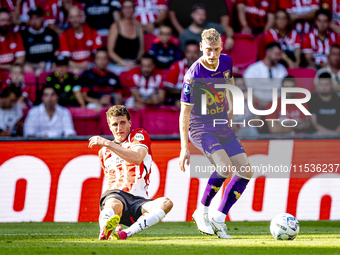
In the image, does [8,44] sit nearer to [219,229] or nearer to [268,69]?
[268,69]

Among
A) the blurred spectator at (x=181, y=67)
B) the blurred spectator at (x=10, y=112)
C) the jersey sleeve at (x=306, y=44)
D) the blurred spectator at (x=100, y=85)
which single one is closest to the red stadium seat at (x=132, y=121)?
the blurred spectator at (x=100, y=85)

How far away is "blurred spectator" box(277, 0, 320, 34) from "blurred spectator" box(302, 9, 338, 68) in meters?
0.22

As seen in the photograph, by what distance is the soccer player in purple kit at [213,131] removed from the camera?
522 cm

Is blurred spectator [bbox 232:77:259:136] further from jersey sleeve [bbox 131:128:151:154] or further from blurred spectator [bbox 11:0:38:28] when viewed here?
blurred spectator [bbox 11:0:38:28]

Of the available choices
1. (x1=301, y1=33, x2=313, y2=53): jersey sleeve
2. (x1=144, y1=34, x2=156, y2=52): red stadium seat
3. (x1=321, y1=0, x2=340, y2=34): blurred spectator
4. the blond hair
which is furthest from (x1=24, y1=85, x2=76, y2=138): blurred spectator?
(x1=321, y1=0, x2=340, y2=34): blurred spectator

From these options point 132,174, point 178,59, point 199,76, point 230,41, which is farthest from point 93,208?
point 230,41

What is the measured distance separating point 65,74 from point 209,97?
4.29 metres

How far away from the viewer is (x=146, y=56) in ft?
31.7

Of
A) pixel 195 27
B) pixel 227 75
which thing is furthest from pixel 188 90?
pixel 195 27

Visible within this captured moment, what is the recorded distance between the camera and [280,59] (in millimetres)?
10117

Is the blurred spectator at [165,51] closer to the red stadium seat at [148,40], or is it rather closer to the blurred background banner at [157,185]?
the red stadium seat at [148,40]

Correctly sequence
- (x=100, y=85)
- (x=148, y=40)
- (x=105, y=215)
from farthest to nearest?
(x=148, y=40), (x=100, y=85), (x=105, y=215)

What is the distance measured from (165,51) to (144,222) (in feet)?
19.7

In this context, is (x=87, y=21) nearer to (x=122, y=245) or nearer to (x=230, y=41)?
(x=230, y=41)
